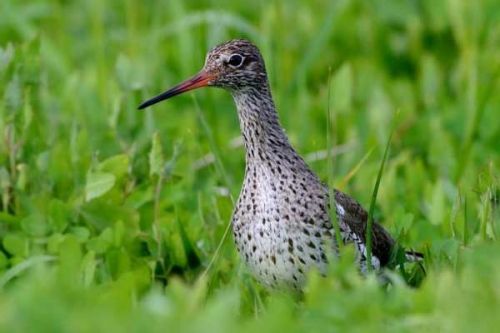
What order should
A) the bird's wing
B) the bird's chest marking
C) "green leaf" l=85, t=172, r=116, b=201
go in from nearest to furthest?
the bird's chest marking < the bird's wing < "green leaf" l=85, t=172, r=116, b=201

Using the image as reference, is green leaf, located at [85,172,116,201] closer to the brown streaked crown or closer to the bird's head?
the bird's head

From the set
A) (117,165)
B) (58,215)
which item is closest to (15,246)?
(58,215)

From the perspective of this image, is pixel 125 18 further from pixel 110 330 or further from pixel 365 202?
pixel 110 330

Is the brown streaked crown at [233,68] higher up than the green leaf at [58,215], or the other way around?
the brown streaked crown at [233,68]

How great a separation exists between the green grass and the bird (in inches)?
5.8

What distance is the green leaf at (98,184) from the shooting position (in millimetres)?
7648

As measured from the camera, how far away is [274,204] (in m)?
6.64

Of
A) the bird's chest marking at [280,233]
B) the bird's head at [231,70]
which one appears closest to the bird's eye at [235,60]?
the bird's head at [231,70]

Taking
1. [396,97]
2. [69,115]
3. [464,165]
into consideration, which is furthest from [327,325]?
[396,97]

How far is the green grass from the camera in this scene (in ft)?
16.3

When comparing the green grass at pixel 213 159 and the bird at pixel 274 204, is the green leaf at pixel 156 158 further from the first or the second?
the bird at pixel 274 204

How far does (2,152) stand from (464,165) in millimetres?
2792

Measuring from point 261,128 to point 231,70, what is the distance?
1.11ft

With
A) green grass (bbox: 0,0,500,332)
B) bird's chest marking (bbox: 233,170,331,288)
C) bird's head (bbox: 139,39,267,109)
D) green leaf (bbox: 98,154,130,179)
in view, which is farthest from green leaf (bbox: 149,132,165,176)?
bird's chest marking (bbox: 233,170,331,288)
